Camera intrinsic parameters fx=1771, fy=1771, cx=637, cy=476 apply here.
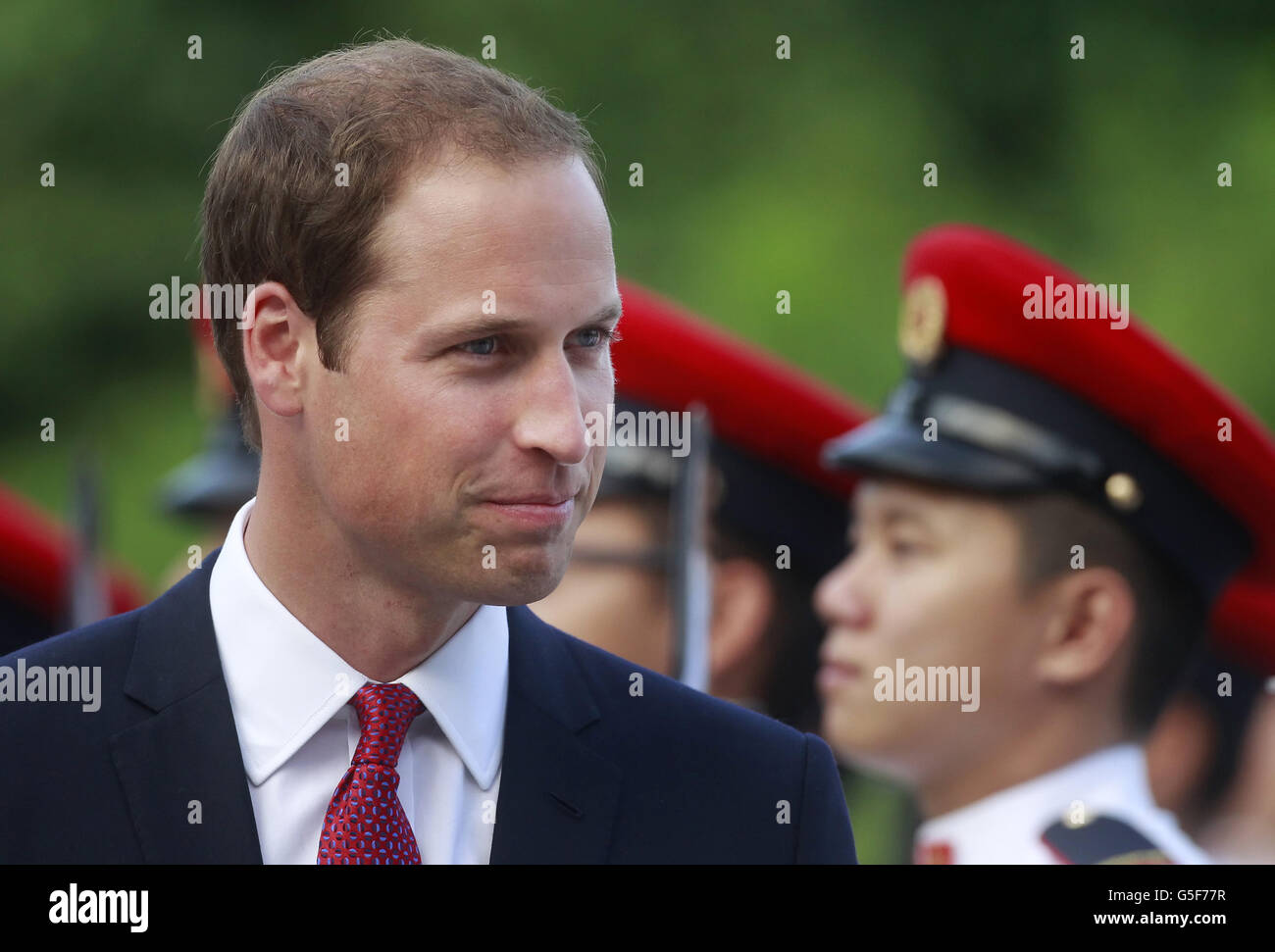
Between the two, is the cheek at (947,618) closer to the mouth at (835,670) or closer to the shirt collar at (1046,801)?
the mouth at (835,670)

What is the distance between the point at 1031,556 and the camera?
5.19 m

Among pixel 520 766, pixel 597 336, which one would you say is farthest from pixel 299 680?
pixel 597 336

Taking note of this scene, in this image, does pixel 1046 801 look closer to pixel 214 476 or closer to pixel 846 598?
pixel 846 598

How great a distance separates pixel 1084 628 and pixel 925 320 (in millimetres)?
1049

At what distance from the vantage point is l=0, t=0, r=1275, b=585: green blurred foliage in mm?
6605

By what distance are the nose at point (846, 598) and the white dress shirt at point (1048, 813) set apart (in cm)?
64

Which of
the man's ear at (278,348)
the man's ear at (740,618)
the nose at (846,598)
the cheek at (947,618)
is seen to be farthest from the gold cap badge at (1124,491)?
the man's ear at (278,348)

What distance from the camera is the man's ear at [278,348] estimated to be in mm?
2301

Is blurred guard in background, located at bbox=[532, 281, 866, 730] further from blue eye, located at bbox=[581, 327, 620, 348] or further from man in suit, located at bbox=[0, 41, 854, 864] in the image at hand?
blue eye, located at bbox=[581, 327, 620, 348]

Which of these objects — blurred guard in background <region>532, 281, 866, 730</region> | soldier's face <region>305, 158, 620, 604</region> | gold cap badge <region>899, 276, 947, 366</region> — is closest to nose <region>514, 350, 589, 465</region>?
soldier's face <region>305, 158, 620, 604</region>
